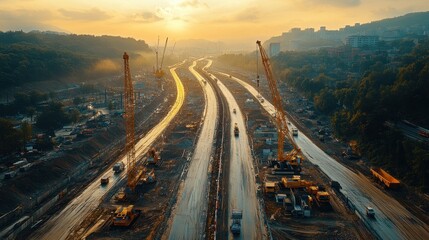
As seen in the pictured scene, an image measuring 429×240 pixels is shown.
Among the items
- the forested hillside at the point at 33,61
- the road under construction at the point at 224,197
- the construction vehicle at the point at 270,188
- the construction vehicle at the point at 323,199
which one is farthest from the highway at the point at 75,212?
the forested hillside at the point at 33,61

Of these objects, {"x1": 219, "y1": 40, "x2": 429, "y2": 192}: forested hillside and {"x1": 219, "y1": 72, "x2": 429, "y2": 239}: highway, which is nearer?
{"x1": 219, "y1": 72, "x2": 429, "y2": 239}: highway

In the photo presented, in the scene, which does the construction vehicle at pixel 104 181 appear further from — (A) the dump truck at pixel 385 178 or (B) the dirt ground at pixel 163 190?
(A) the dump truck at pixel 385 178

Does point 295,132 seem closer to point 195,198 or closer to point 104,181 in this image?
point 195,198

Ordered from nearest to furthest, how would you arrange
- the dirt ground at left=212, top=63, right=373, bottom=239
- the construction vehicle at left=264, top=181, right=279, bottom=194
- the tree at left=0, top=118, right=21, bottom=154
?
the dirt ground at left=212, top=63, right=373, bottom=239
the construction vehicle at left=264, top=181, right=279, bottom=194
the tree at left=0, top=118, right=21, bottom=154

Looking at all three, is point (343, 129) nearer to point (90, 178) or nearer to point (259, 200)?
point (259, 200)

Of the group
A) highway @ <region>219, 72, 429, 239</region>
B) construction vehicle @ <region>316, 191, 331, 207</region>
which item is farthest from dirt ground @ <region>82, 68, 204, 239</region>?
highway @ <region>219, 72, 429, 239</region>

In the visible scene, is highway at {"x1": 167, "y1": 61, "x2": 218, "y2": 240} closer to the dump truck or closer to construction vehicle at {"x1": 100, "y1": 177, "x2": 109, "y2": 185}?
construction vehicle at {"x1": 100, "y1": 177, "x2": 109, "y2": 185}
